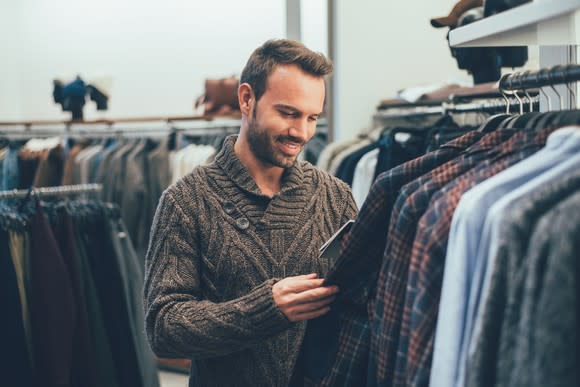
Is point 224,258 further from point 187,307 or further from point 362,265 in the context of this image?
point 362,265

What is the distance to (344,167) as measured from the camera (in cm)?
313

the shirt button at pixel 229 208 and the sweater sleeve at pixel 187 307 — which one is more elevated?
the shirt button at pixel 229 208

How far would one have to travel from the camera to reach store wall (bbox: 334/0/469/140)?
12.6ft

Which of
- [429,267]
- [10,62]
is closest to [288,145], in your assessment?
[429,267]

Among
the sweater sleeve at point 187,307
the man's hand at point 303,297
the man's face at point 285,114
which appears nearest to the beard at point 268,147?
the man's face at point 285,114

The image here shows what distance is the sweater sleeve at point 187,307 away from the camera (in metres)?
1.61

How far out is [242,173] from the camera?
1.87 meters

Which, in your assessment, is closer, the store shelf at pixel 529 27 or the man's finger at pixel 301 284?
the store shelf at pixel 529 27

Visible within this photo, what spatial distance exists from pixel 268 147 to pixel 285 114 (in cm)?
9

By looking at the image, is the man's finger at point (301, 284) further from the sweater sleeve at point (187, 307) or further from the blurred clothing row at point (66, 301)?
the blurred clothing row at point (66, 301)

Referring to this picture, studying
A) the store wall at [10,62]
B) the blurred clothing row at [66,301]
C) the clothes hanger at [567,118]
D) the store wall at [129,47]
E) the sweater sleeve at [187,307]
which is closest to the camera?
the clothes hanger at [567,118]

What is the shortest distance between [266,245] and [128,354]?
118cm

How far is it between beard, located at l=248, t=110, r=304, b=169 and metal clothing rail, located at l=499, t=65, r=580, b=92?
0.58 meters

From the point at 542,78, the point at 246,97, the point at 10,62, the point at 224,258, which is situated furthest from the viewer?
the point at 10,62
